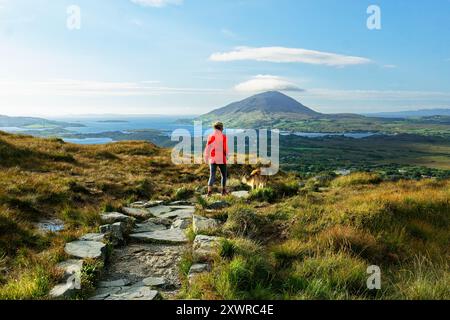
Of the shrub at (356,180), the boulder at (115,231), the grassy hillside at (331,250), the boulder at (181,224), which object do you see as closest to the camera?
the grassy hillside at (331,250)

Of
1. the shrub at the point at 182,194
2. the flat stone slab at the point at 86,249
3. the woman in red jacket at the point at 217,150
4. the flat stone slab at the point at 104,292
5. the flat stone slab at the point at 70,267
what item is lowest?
the shrub at the point at 182,194

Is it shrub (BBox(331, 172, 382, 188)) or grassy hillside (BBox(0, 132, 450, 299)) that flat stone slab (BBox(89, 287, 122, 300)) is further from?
shrub (BBox(331, 172, 382, 188))

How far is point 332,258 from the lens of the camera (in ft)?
22.6

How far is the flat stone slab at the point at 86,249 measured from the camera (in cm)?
731

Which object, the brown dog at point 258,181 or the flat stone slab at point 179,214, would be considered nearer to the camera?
the flat stone slab at point 179,214

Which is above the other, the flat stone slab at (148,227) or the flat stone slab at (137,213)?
the flat stone slab at (137,213)

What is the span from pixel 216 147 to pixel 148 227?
18.0 feet

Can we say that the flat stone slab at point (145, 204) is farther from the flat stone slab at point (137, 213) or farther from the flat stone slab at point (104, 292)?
the flat stone slab at point (104, 292)

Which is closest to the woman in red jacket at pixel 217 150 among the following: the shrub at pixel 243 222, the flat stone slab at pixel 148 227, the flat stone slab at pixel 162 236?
the flat stone slab at pixel 148 227

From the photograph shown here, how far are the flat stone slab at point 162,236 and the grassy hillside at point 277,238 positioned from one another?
101 centimetres

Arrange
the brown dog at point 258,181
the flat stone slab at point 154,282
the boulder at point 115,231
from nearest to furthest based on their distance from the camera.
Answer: the flat stone slab at point 154,282 → the boulder at point 115,231 → the brown dog at point 258,181

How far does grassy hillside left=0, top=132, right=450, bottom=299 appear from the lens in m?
5.82

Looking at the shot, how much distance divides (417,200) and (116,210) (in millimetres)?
9664
